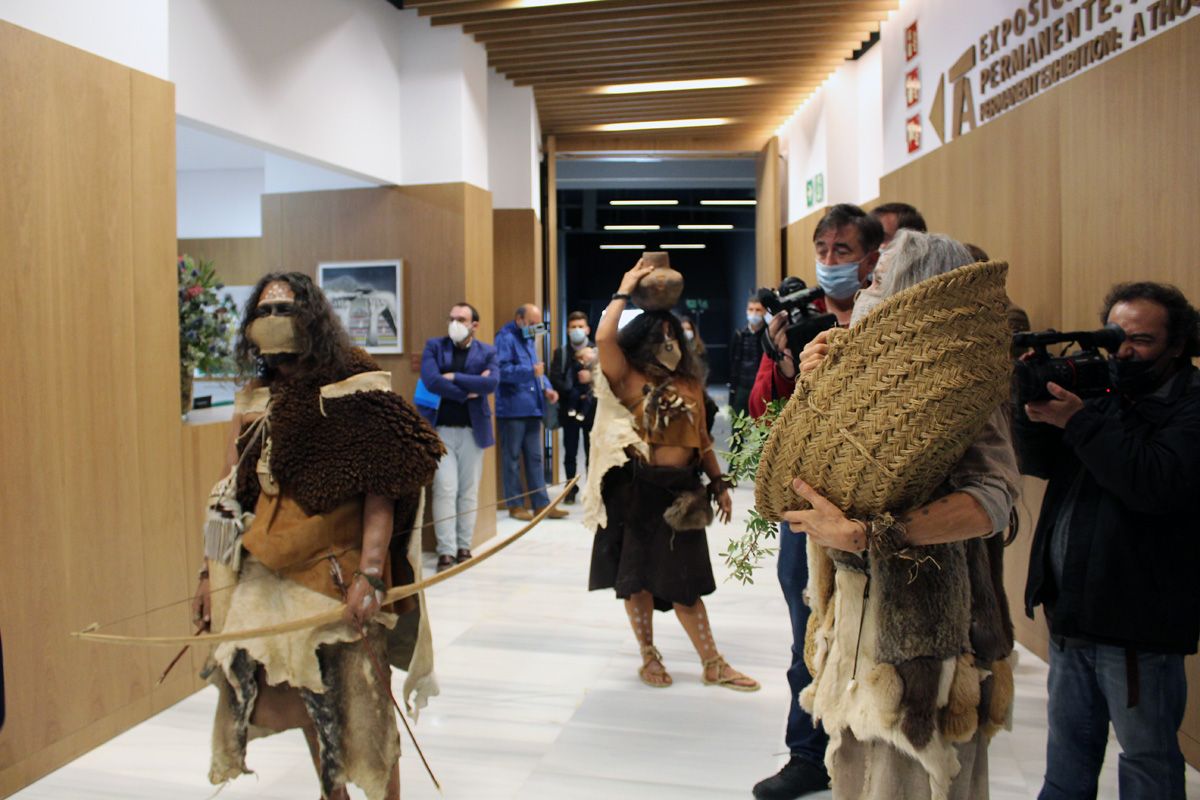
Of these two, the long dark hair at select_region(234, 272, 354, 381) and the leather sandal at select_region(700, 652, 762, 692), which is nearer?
the long dark hair at select_region(234, 272, 354, 381)

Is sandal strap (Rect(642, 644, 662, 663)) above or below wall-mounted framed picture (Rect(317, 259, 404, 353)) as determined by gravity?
below

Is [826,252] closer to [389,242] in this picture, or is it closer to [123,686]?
[123,686]

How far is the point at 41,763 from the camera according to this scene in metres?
3.05

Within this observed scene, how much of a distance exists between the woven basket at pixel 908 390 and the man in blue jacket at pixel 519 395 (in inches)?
227

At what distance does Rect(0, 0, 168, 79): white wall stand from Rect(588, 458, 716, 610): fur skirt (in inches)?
95.5

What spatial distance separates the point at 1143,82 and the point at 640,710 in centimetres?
285

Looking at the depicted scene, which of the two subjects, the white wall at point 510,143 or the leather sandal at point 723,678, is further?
the white wall at point 510,143

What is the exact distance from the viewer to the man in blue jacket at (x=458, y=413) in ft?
19.7

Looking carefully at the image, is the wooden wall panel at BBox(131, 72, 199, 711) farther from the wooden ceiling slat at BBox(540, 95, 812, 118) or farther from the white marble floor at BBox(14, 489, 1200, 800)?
the wooden ceiling slat at BBox(540, 95, 812, 118)

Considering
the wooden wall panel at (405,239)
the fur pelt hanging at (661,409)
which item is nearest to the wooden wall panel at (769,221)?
the wooden wall panel at (405,239)

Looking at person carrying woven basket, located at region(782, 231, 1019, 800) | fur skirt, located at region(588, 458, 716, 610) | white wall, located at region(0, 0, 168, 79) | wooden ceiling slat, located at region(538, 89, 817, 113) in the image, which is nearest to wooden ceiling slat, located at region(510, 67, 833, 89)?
wooden ceiling slat, located at region(538, 89, 817, 113)

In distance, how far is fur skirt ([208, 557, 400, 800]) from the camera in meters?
2.30

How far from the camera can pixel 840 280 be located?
7.98 ft

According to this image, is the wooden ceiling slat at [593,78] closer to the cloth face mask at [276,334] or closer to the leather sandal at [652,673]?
the leather sandal at [652,673]
